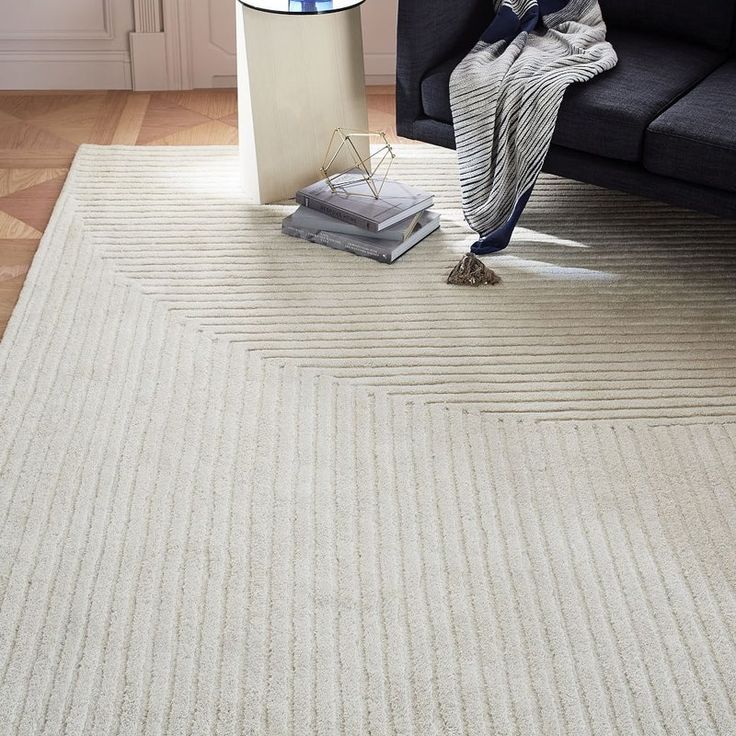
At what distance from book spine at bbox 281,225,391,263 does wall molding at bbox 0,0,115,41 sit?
1.22 m

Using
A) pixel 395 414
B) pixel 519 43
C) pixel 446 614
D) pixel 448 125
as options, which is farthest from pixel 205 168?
pixel 446 614

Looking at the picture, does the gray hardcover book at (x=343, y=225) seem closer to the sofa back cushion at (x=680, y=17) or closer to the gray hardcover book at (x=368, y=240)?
the gray hardcover book at (x=368, y=240)

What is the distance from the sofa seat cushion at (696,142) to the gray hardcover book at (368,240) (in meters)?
0.55

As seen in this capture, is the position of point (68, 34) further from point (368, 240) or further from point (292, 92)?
point (368, 240)

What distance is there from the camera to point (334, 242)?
2500 millimetres

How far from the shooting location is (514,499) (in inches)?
69.0

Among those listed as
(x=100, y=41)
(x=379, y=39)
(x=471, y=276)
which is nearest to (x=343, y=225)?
(x=471, y=276)

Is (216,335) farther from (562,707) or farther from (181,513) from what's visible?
(562,707)

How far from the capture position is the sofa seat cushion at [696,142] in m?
2.17

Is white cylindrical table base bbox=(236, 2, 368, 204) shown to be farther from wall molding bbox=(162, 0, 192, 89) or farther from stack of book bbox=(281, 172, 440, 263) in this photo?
wall molding bbox=(162, 0, 192, 89)

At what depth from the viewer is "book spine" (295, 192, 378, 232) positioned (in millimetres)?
2441

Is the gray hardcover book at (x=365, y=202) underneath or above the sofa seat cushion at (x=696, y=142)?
underneath

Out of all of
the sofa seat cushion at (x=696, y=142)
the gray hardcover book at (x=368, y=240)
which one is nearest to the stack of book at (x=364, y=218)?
the gray hardcover book at (x=368, y=240)

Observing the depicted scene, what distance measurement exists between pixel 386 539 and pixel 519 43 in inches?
56.9
